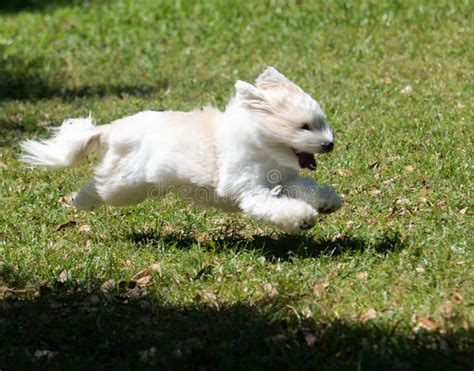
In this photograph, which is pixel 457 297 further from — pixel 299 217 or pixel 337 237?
pixel 337 237

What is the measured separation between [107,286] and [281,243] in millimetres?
1359

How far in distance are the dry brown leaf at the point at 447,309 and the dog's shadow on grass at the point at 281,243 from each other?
1004 mm

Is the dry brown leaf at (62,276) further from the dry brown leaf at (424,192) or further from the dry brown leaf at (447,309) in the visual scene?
the dry brown leaf at (424,192)

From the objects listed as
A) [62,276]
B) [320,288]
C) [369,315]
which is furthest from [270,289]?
[62,276]

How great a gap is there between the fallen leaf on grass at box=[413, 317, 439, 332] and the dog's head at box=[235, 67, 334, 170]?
1.40 m

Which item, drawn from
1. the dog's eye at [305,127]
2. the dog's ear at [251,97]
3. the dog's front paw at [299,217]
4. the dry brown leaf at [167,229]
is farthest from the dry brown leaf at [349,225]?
the dry brown leaf at [167,229]

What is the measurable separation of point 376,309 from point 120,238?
261 centimetres

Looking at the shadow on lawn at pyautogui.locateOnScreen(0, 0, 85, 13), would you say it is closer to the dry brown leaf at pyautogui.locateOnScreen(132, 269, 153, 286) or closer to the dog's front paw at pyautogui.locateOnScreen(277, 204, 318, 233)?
the dry brown leaf at pyautogui.locateOnScreen(132, 269, 153, 286)

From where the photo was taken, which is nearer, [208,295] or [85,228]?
[208,295]

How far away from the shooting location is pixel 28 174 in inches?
358

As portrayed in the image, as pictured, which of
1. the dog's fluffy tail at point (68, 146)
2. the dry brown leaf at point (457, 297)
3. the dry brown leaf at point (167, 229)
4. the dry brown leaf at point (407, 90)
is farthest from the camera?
the dry brown leaf at point (407, 90)

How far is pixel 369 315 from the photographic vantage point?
5.17 m

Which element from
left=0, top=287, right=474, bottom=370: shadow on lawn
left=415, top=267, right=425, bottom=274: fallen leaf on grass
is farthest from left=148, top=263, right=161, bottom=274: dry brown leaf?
left=415, top=267, right=425, bottom=274: fallen leaf on grass

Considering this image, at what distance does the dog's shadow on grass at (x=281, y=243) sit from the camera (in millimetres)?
6223
